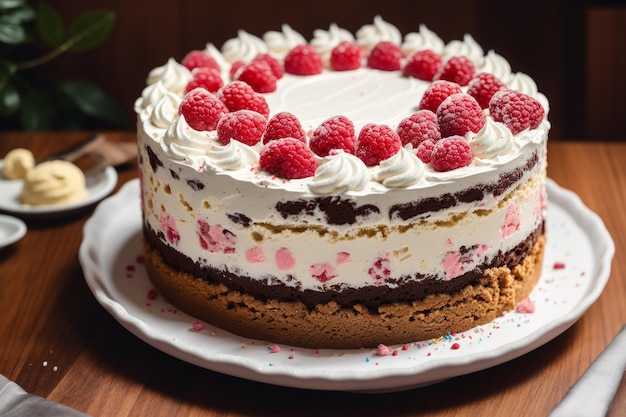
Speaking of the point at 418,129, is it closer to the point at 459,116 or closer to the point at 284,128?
the point at 459,116

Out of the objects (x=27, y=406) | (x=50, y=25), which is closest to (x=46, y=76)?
(x=50, y=25)

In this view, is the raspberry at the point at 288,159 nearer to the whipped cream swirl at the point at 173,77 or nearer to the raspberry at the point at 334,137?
the raspberry at the point at 334,137

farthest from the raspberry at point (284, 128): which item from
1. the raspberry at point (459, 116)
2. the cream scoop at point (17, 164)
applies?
the cream scoop at point (17, 164)

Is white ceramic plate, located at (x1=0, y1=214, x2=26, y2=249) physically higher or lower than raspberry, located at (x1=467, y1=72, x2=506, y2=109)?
lower

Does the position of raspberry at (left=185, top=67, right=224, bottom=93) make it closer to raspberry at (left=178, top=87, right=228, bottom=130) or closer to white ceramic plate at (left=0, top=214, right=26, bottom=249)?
raspberry at (left=178, top=87, right=228, bottom=130)

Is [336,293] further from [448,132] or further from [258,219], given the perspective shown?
[448,132]

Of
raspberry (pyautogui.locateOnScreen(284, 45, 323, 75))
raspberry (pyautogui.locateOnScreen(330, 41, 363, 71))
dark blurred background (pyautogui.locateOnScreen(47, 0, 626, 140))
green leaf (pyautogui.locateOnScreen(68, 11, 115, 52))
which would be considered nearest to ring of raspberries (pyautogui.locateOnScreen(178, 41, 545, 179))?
raspberry (pyautogui.locateOnScreen(284, 45, 323, 75))

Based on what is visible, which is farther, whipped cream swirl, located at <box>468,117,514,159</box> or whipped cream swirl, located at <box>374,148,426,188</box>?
whipped cream swirl, located at <box>468,117,514,159</box>
